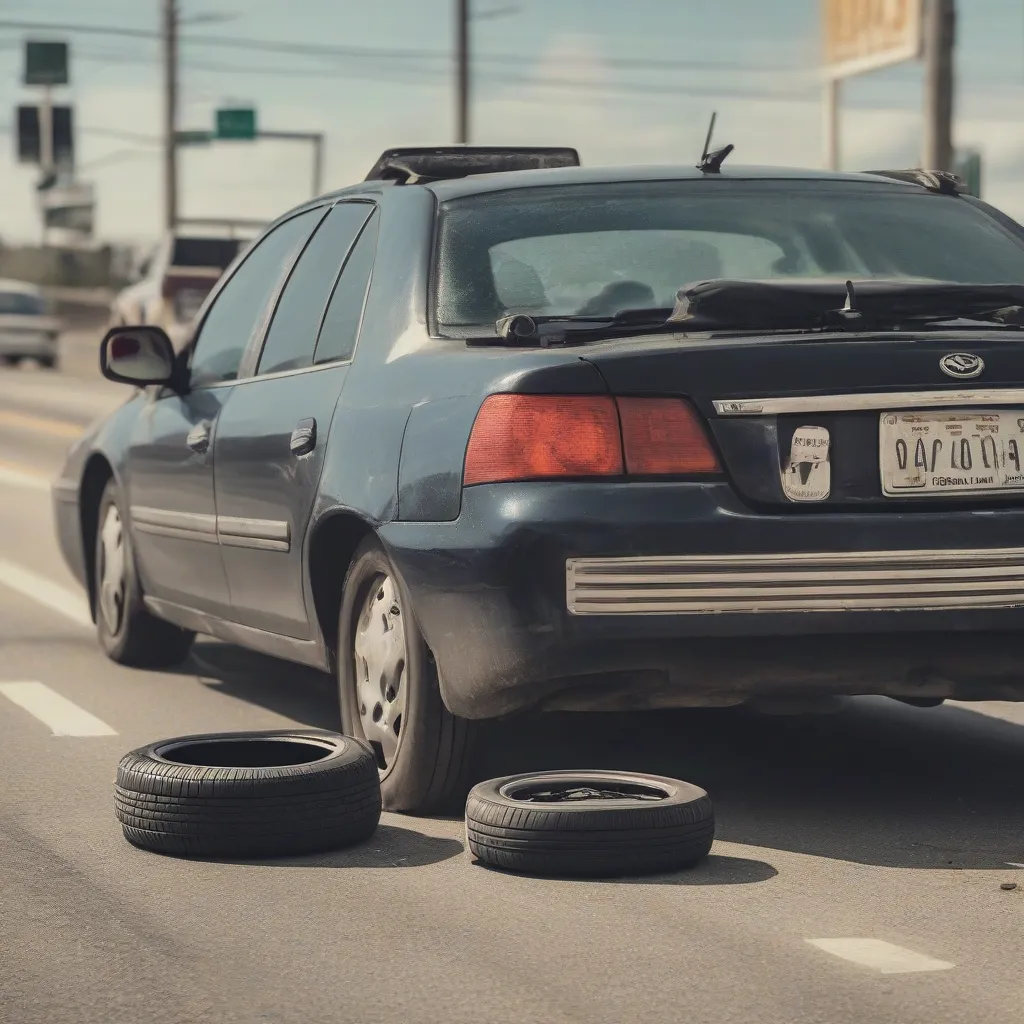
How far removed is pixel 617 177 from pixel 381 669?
1.50 metres

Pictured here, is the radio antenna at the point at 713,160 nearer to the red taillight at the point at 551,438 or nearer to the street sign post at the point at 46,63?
the red taillight at the point at 551,438

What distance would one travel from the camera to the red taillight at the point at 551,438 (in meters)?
5.22

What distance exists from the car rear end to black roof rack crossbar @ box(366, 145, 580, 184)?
62.7 inches

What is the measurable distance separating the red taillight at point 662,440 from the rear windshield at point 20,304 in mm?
38210

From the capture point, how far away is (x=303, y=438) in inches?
249

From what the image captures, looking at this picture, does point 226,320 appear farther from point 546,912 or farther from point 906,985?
point 906,985

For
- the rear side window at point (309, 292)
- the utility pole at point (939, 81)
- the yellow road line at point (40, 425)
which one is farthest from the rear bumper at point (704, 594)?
the yellow road line at point (40, 425)

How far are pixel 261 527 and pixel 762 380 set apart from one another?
6.27 ft

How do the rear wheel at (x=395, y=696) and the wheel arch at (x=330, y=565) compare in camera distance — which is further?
the wheel arch at (x=330, y=565)

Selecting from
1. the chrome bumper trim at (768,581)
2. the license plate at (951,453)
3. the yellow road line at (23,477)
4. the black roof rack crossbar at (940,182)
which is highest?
the black roof rack crossbar at (940,182)

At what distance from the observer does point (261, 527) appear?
21.8 ft

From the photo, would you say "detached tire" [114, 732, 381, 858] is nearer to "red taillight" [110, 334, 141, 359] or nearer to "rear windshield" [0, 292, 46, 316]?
"red taillight" [110, 334, 141, 359]

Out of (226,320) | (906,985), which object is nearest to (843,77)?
(226,320)

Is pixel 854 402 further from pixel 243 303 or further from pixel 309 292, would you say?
pixel 243 303
